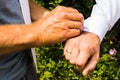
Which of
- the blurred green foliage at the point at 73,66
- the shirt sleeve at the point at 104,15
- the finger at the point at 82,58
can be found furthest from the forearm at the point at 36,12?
the blurred green foliage at the point at 73,66

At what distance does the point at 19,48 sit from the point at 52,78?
2.91 meters

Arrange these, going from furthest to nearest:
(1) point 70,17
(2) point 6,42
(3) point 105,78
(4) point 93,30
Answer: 1. (3) point 105,78
2. (4) point 93,30
3. (1) point 70,17
4. (2) point 6,42

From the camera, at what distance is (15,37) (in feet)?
6.65

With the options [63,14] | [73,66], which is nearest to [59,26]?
[63,14]

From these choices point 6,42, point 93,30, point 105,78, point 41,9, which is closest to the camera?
point 6,42

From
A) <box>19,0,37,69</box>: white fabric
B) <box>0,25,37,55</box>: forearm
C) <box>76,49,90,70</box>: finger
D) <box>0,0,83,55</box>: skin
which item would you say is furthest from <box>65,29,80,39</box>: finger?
<box>19,0,37,69</box>: white fabric

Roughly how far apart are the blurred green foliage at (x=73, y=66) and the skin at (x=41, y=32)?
103 inches

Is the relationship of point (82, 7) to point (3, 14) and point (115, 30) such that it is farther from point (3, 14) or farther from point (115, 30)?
point (3, 14)

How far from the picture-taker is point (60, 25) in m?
2.10

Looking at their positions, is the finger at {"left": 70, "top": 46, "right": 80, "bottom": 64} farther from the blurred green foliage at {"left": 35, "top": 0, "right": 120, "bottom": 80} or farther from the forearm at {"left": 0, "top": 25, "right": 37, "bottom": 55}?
the blurred green foliage at {"left": 35, "top": 0, "right": 120, "bottom": 80}

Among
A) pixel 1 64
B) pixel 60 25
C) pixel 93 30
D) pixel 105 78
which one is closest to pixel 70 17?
pixel 60 25

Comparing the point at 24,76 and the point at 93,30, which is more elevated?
the point at 93,30

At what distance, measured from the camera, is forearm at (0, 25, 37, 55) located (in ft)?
6.57

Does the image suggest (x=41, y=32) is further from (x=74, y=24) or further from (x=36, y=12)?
(x=36, y=12)
